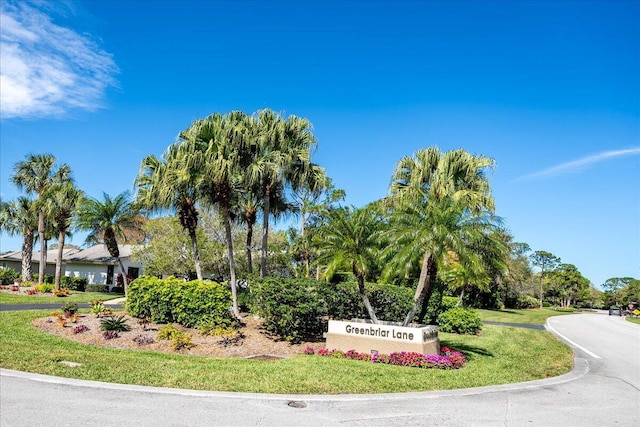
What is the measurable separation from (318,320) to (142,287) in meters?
6.77

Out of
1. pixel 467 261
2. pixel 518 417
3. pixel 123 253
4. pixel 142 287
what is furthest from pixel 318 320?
pixel 123 253

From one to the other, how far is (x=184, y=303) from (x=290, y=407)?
9306 mm

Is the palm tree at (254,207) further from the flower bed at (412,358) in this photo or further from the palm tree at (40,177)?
the palm tree at (40,177)

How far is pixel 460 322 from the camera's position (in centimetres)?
2152

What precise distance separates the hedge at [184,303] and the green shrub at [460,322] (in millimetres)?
11304

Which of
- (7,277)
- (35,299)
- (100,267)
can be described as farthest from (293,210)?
(7,277)

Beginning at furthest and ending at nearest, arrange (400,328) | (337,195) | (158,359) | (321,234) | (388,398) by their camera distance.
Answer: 1. (337,195)
2. (321,234)
3. (400,328)
4. (158,359)
5. (388,398)

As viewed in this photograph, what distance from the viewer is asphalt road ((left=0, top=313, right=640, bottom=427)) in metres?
6.50

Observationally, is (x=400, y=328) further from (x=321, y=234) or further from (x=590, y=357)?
(x=590, y=357)

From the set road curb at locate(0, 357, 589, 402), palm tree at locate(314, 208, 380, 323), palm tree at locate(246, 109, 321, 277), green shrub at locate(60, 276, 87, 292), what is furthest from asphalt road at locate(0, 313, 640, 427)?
green shrub at locate(60, 276, 87, 292)

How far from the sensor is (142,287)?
16.7 metres

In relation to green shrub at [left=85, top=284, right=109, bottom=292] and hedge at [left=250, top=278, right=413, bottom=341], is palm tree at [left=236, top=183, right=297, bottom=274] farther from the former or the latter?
green shrub at [left=85, top=284, right=109, bottom=292]

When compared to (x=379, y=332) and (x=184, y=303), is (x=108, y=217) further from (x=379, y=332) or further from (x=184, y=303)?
(x=379, y=332)

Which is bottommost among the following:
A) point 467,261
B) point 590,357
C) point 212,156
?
point 590,357
